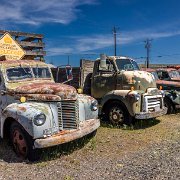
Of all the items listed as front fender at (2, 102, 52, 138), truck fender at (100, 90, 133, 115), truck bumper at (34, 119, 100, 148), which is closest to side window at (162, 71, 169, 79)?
truck fender at (100, 90, 133, 115)

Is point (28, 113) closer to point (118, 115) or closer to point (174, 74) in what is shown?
point (118, 115)

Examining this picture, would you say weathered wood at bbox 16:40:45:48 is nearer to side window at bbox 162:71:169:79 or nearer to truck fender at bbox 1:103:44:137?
side window at bbox 162:71:169:79

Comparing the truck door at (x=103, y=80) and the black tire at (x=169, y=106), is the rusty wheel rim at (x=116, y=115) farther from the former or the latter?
the black tire at (x=169, y=106)

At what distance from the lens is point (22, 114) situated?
21.8 ft

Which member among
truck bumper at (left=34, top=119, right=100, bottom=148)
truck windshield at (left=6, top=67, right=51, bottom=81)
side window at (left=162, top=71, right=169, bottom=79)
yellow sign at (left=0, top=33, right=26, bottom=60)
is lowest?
truck bumper at (left=34, top=119, right=100, bottom=148)

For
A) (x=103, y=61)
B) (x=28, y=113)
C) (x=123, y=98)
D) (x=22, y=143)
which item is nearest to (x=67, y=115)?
(x=28, y=113)

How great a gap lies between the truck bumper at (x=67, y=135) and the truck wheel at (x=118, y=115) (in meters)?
2.42

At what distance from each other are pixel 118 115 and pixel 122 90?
0.81 metres

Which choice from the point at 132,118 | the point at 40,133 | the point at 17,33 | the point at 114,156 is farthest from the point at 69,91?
the point at 17,33

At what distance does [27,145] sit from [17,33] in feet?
30.5

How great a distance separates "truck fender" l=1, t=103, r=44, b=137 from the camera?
Result: 649 cm

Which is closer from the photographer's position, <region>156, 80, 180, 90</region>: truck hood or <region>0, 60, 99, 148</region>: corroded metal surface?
<region>0, 60, 99, 148</region>: corroded metal surface

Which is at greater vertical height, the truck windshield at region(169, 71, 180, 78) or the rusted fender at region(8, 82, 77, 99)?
the truck windshield at region(169, 71, 180, 78)

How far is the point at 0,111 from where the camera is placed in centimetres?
785
